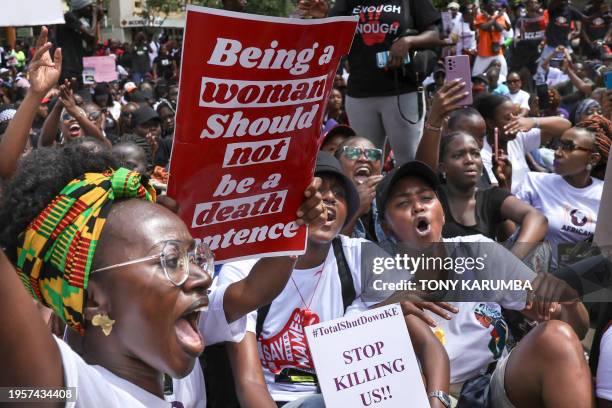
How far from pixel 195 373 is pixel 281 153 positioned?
30.1 inches

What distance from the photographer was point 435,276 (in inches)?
115

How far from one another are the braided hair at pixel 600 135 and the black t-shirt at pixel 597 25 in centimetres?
1108

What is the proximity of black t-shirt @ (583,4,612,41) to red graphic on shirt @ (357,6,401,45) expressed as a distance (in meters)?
11.4

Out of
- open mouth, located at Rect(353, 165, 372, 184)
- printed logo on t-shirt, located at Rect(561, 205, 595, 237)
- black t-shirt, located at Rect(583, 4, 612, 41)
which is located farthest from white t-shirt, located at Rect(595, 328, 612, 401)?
black t-shirt, located at Rect(583, 4, 612, 41)

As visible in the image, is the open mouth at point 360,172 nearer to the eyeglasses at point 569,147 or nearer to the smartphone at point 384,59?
the smartphone at point 384,59

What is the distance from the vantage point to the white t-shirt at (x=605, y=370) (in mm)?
2469

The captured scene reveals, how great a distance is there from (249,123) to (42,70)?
1.76 m

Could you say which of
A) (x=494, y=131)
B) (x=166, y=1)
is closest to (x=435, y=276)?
(x=494, y=131)

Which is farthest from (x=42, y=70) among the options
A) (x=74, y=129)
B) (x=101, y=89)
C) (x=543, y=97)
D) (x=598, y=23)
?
(x=598, y=23)

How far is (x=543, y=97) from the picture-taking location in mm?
10578

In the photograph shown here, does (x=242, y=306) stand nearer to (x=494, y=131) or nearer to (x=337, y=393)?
(x=337, y=393)

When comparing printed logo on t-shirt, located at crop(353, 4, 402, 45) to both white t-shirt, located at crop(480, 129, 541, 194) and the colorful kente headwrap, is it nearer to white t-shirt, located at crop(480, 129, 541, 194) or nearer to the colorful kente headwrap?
white t-shirt, located at crop(480, 129, 541, 194)

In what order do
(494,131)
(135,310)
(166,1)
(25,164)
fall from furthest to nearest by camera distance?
(166,1), (494,131), (25,164), (135,310)

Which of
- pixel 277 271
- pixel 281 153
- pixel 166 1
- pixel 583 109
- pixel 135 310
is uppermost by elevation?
pixel 281 153
